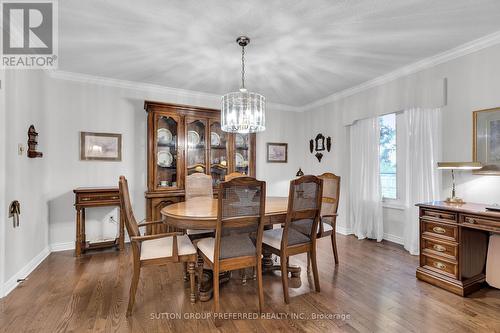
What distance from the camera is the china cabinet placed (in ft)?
12.2

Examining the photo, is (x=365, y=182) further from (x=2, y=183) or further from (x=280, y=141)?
(x=2, y=183)

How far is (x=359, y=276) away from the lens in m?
2.64

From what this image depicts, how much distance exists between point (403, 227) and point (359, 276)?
1.45 metres

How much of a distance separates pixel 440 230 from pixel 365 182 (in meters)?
1.58

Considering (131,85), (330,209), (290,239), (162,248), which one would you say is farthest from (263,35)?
(131,85)

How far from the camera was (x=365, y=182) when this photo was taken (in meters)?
4.00

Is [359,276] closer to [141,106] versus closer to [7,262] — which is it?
[7,262]

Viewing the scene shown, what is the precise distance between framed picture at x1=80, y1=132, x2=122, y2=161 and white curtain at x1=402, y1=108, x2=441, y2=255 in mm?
4149

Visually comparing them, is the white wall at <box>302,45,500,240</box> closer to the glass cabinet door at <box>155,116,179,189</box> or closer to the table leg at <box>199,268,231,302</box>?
the table leg at <box>199,268,231,302</box>

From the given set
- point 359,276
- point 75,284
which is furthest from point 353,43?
point 75,284

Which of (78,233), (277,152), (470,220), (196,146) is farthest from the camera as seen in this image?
(277,152)

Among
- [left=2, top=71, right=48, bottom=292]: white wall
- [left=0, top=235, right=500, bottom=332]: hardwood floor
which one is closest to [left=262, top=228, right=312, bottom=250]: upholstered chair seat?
[left=0, top=235, right=500, bottom=332]: hardwood floor

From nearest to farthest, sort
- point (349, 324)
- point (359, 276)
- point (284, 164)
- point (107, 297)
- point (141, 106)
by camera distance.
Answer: point (349, 324) → point (107, 297) → point (359, 276) → point (141, 106) → point (284, 164)

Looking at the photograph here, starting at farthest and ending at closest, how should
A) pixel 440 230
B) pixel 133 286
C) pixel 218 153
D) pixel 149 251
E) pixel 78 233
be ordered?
pixel 218 153 < pixel 78 233 < pixel 440 230 < pixel 149 251 < pixel 133 286
